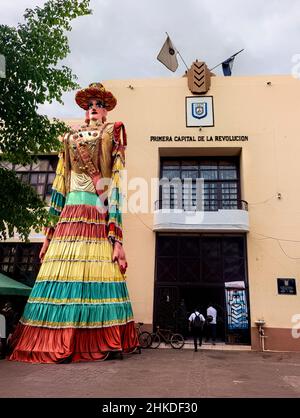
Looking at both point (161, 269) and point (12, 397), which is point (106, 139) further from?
point (12, 397)

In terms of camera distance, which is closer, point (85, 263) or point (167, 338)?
point (85, 263)

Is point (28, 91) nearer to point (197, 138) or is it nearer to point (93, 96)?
point (93, 96)

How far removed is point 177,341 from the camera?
14016mm

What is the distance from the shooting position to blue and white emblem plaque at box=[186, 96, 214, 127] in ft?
54.1

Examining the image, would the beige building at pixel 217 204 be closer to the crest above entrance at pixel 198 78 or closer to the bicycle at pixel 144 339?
the crest above entrance at pixel 198 78

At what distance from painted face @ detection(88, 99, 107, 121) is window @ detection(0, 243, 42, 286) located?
6876mm

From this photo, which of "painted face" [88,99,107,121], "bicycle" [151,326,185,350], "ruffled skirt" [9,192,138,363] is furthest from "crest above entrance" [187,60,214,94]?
"bicycle" [151,326,185,350]

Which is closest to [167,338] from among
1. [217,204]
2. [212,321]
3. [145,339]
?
[145,339]

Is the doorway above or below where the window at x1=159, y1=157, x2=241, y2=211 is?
below

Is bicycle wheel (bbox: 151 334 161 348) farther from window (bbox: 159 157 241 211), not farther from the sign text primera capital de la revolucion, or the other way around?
the sign text primera capital de la revolucion

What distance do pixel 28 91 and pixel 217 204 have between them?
11.2 meters

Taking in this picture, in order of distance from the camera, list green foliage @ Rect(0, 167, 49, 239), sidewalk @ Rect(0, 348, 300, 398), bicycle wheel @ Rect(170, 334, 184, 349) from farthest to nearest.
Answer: bicycle wheel @ Rect(170, 334, 184, 349)
green foliage @ Rect(0, 167, 49, 239)
sidewalk @ Rect(0, 348, 300, 398)

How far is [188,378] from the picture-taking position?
7.81 meters

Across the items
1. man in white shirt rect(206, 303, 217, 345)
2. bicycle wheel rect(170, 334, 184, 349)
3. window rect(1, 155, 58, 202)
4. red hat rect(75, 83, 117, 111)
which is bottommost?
bicycle wheel rect(170, 334, 184, 349)
